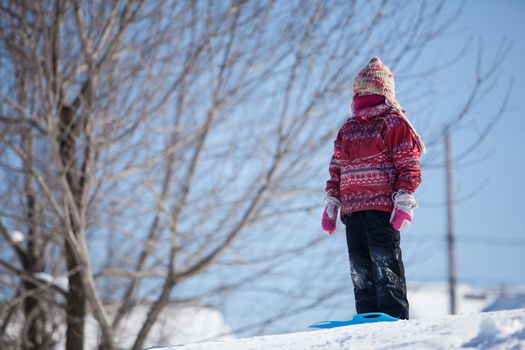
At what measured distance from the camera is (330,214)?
9.73 feet

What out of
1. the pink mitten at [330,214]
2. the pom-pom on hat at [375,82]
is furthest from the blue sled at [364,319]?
the pom-pom on hat at [375,82]

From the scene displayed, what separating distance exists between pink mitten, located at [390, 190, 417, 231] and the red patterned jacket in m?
0.05

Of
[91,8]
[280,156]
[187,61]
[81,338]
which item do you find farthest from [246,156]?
[81,338]

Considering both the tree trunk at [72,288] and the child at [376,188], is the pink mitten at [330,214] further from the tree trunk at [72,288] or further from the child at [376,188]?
the tree trunk at [72,288]

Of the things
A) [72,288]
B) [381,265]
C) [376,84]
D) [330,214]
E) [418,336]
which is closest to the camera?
[418,336]

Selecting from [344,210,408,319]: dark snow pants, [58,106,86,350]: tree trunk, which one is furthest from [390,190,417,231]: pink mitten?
[58,106,86,350]: tree trunk

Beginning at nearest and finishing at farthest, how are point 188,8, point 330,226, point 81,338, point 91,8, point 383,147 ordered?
point 383,147 < point 330,226 < point 91,8 < point 188,8 < point 81,338

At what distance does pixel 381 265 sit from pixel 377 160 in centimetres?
48

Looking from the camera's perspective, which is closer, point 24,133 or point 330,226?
point 330,226

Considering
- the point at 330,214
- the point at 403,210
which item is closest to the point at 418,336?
the point at 403,210

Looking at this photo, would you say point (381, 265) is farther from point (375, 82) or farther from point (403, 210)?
point (375, 82)

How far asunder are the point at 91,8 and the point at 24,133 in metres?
1.51

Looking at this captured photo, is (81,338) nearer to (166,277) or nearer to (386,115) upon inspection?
(166,277)

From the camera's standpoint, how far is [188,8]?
16.4ft
